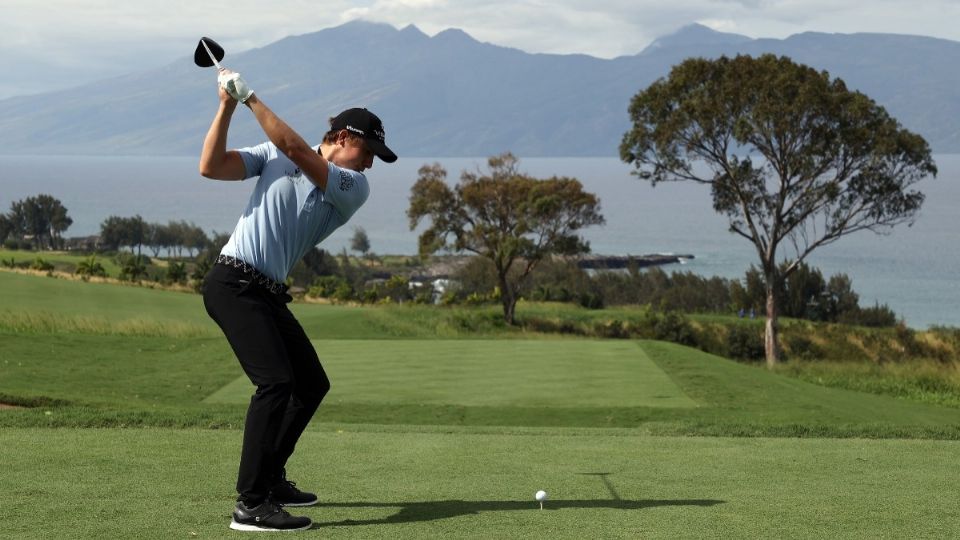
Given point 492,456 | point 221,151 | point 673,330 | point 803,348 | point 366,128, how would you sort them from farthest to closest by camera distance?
point 803,348 < point 673,330 < point 492,456 < point 366,128 < point 221,151

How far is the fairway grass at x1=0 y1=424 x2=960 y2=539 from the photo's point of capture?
5.67m

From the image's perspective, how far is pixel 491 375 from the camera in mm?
17547

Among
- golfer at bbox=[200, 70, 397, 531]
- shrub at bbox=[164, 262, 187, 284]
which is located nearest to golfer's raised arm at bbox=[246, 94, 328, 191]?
golfer at bbox=[200, 70, 397, 531]

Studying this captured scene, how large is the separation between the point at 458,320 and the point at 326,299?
35.4 ft

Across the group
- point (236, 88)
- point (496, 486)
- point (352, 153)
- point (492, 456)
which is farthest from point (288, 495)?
point (492, 456)

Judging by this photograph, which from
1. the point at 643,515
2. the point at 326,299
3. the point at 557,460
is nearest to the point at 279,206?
the point at 643,515

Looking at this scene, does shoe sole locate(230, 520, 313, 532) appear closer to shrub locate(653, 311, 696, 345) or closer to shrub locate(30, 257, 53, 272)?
shrub locate(653, 311, 696, 345)

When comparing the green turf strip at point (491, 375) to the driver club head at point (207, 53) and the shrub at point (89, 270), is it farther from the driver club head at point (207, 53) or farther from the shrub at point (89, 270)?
the shrub at point (89, 270)

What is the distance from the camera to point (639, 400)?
15617mm

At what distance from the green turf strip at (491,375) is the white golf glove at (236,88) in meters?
9.79

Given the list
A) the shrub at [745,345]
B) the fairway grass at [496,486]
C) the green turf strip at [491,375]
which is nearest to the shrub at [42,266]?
the green turf strip at [491,375]

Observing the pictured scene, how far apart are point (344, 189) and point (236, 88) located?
2.37 feet

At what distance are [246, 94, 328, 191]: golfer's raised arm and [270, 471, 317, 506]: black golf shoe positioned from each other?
5.12 feet

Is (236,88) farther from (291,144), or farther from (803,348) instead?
(803,348)
